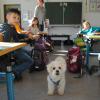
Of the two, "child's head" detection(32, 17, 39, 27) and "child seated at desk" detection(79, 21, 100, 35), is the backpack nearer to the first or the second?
"child seated at desk" detection(79, 21, 100, 35)

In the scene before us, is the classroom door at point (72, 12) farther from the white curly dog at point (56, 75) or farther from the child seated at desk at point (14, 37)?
the white curly dog at point (56, 75)

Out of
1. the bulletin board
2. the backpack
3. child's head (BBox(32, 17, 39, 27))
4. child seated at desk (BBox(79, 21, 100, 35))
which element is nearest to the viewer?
the backpack

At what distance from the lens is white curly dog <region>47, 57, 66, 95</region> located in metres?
3.25

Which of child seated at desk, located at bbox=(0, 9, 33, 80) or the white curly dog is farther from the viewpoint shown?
child seated at desk, located at bbox=(0, 9, 33, 80)

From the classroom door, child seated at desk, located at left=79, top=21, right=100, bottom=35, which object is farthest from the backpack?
the classroom door

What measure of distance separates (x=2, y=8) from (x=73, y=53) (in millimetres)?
5060

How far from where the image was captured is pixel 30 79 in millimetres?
4094

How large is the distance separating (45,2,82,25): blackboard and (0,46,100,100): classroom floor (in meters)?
4.61

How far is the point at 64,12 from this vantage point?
878 centimetres

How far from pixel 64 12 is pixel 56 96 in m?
5.84

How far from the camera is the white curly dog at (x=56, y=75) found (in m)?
3.25

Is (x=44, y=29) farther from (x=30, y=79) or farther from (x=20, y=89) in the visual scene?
(x=20, y=89)

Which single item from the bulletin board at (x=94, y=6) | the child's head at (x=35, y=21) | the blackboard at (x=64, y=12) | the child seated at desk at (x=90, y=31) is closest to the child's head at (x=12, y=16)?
the child seated at desk at (x=90, y=31)

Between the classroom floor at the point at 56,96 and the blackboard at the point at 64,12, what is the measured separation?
15.1ft
